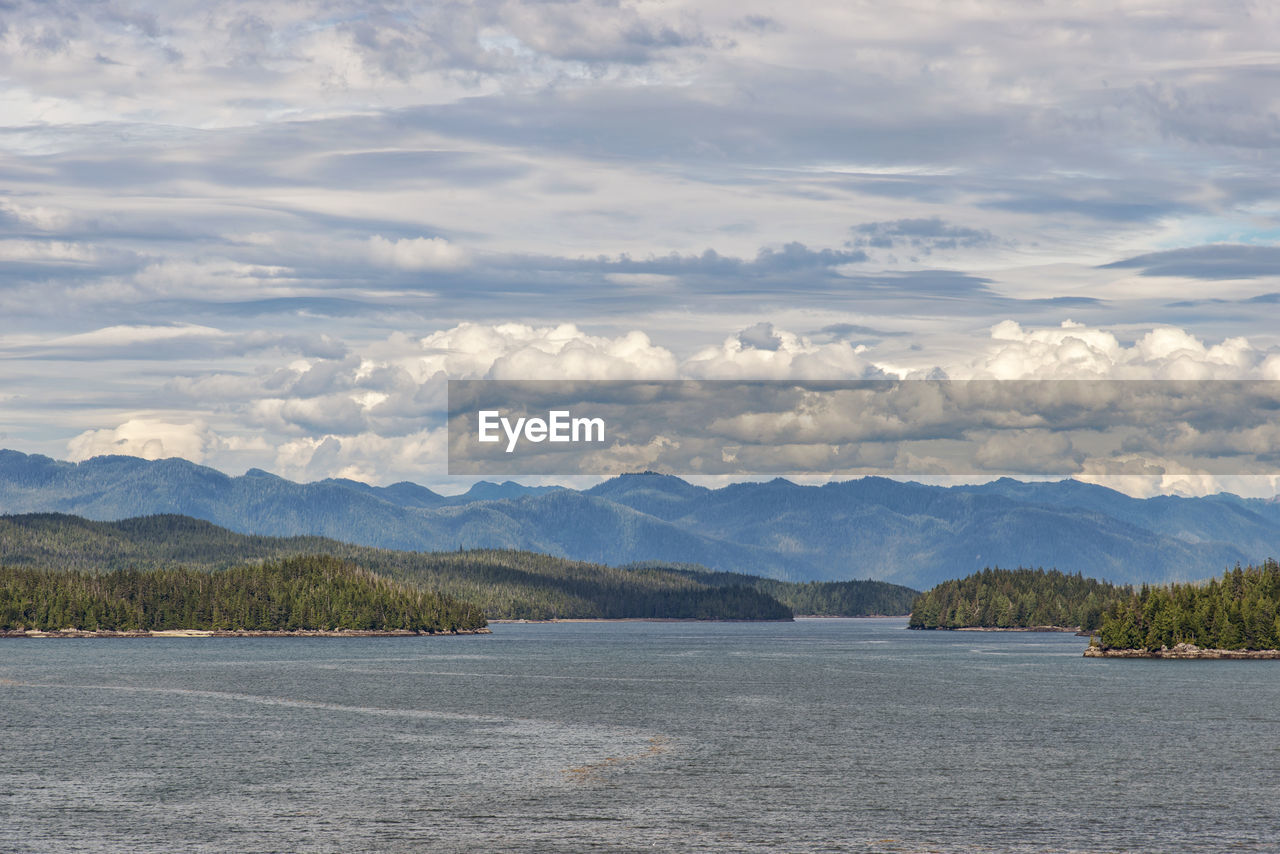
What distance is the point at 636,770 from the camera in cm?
9762

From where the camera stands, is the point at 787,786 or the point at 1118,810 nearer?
the point at 1118,810

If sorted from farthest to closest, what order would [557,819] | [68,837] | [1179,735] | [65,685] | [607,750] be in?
[65,685] < [1179,735] < [607,750] < [557,819] < [68,837]

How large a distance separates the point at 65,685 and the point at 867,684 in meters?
109

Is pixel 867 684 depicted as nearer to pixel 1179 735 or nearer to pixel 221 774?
pixel 1179 735

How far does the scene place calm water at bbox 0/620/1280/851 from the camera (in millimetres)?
73562

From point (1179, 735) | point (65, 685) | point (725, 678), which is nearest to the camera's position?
point (1179, 735)

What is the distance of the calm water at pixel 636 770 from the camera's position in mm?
73562

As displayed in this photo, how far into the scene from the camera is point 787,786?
90.7 m

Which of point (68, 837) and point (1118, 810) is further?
point (1118, 810)

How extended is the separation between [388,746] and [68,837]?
4235 centimetres

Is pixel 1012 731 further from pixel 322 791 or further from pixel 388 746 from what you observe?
pixel 322 791

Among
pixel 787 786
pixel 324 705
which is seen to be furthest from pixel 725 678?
pixel 787 786

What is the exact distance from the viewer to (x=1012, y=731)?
409 ft

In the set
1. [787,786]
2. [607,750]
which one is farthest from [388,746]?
[787,786]
